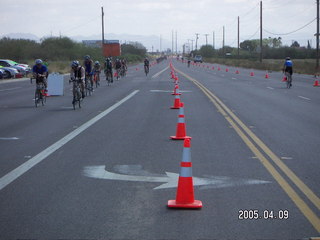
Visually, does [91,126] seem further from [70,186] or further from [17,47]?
[17,47]

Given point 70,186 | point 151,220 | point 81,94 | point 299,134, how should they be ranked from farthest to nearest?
point 81,94 → point 299,134 → point 70,186 → point 151,220

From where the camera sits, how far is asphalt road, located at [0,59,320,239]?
6219 millimetres

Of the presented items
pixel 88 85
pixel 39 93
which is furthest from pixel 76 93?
pixel 88 85

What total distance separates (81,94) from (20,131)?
23.9 feet

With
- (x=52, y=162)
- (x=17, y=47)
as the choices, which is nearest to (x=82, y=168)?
(x=52, y=162)

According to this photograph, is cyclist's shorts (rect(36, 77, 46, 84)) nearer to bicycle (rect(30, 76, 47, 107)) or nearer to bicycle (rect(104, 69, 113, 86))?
bicycle (rect(30, 76, 47, 107))

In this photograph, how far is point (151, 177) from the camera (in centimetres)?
881

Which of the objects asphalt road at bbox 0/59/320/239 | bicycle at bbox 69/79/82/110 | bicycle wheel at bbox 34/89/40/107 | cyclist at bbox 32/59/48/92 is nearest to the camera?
asphalt road at bbox 0/59/320/239

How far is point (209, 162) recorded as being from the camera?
33.0 ft

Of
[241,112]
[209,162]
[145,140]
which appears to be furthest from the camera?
[241,112]

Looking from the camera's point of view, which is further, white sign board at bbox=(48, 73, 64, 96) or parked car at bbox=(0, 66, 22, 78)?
parked car at bbox=(0, 66, 22, 78)

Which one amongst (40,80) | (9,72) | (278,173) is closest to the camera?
(278,173)

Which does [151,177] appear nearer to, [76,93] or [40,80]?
[76,93]

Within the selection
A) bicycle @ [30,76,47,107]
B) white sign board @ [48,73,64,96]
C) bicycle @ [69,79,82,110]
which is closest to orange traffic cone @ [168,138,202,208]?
bicycle @ [69,79,82,110]
